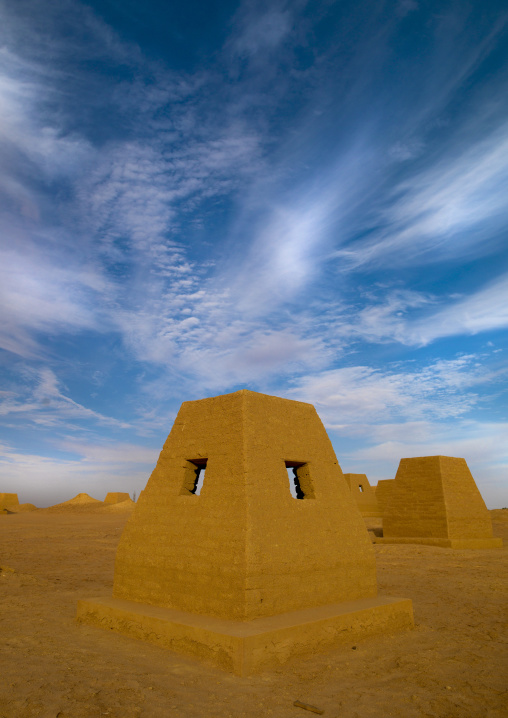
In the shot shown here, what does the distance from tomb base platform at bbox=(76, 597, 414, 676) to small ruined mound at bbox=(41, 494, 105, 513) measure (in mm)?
36528

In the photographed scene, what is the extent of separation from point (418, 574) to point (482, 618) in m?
3.75

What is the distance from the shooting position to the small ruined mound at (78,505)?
39.9 metres

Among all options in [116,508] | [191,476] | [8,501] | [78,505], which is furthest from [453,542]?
[8,501]

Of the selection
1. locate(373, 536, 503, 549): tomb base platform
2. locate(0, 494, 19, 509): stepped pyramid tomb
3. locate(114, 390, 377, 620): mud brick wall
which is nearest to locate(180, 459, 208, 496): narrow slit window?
locate(114, 390, 377, 620): mud brick wall

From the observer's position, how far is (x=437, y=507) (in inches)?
562

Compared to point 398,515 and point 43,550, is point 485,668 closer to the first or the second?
point 398,515

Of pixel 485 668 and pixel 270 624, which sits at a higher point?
pixel 270 624

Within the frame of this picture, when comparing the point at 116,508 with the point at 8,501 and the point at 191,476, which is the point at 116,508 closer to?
the point at 8,501

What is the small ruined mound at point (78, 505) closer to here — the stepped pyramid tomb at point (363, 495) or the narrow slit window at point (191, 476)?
the stepped pyramid tomb at point (363, 495)

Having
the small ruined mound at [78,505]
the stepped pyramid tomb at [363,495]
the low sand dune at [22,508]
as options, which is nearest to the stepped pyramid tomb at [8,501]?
the low sand dune at [22,508]

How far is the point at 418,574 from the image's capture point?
35.1ft

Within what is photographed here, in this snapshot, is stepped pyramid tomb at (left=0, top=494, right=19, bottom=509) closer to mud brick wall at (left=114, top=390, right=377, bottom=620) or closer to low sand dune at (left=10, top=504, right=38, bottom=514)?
low sand dune at (left=10, top=504, right=38, bottom=514)

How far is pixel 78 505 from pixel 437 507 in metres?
35.7

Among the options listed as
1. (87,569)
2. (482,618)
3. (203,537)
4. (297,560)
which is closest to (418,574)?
(482,618)
